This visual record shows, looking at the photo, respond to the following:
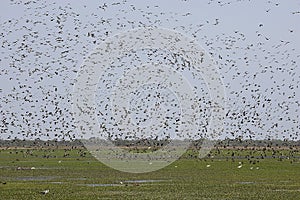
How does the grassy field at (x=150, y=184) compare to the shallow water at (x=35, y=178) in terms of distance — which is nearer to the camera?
the grassy field at (x=150, y=184)

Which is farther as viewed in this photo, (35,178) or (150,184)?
(35,178)

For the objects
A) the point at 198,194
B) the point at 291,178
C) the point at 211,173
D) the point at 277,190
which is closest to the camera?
the point at 198,194

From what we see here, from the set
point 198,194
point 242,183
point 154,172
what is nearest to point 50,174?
point 154,172

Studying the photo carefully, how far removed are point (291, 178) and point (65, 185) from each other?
17.6 metres

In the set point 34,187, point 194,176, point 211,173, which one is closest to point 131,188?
point 34,187

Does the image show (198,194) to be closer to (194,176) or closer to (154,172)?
(194,176)

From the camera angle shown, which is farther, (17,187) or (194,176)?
(194,176)

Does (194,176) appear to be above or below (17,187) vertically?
below

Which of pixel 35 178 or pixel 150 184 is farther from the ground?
pixel 150 184

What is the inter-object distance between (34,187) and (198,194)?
1065cm

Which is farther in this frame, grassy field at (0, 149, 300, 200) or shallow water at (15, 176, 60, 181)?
A: shallow water at (15, 176, 60, 181)

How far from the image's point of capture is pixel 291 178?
5509 cm

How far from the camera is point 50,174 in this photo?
58.6 meters

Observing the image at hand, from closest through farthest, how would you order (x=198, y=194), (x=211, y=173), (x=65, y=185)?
(x=198, y=194)
(x=65, y=185)
(x=211, y=173)
